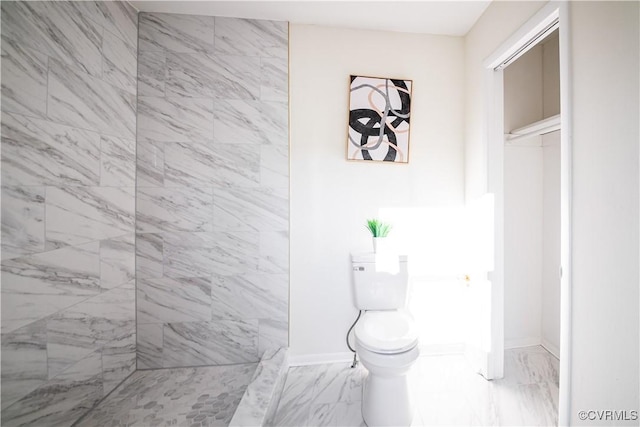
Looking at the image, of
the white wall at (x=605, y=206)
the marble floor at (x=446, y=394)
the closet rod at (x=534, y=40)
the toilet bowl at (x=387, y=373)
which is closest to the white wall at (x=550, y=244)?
the marble floor at (x=446, y=394)

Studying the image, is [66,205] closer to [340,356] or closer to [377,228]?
[377,228]

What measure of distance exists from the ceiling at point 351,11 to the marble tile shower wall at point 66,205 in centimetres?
43

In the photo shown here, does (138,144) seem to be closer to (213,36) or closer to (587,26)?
(213,36)

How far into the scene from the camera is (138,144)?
159 centimetres

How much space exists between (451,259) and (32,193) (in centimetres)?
235

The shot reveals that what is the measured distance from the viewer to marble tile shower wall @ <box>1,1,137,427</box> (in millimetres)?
984

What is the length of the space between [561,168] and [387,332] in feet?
3.56

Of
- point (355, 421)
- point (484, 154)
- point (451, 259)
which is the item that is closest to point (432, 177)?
point (484, 154)

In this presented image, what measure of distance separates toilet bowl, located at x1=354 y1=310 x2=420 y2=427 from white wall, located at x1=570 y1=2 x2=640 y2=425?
0.65m

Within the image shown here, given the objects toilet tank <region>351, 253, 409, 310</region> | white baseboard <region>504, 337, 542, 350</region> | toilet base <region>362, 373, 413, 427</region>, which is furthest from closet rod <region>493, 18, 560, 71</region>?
white baseboard <region>504, 337, 542, 350</region>

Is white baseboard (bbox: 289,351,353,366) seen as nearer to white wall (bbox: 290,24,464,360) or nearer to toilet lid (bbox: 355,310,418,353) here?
white wall (bbox: 290,24,464,360)

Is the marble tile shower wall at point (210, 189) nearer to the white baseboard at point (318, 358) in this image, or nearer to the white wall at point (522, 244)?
the white baseboard at point (318, 358)

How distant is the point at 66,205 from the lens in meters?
1.17

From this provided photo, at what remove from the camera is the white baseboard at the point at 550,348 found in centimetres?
176
